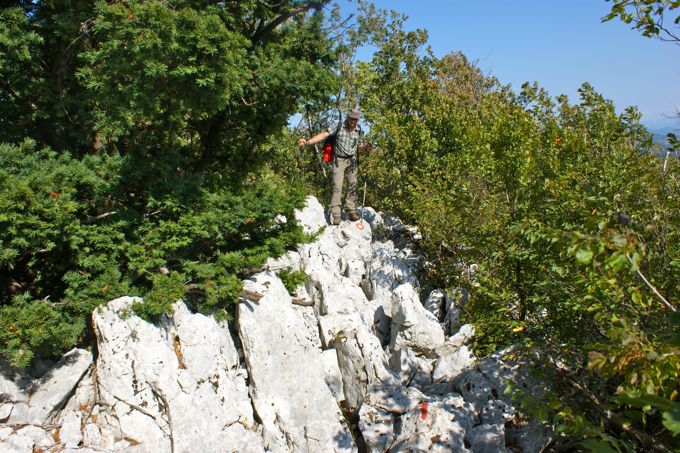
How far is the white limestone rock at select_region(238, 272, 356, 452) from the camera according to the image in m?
6.26

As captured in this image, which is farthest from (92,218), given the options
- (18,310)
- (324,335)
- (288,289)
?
(324,335)

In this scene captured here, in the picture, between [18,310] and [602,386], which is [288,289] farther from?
[602,386]

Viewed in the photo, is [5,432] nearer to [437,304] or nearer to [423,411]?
[423,411]

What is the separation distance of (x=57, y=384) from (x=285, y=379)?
113 inches

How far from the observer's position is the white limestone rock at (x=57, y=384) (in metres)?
5.54

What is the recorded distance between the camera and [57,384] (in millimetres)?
5711

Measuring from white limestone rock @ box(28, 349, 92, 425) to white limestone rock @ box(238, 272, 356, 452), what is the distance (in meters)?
2.07

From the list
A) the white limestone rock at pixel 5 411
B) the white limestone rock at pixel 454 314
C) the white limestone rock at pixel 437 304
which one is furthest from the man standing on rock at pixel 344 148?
the white limestone rock at pixel 5 411

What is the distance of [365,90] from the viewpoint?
12.5 m

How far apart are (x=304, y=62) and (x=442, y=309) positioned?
5257 mm

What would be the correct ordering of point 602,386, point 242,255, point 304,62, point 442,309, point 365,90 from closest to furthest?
point 602,386 < point 242,255 < point 304,62 < point 442,309 < point 365,90

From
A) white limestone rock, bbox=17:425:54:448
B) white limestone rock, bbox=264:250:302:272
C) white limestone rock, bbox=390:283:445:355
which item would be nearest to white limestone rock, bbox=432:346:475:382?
white limestone rock, bbox=390:283:445:355

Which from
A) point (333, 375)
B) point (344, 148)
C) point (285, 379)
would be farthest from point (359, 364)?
point (344, 148)

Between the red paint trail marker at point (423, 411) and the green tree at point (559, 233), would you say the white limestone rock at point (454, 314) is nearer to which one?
the green tree at point (559, 233)
